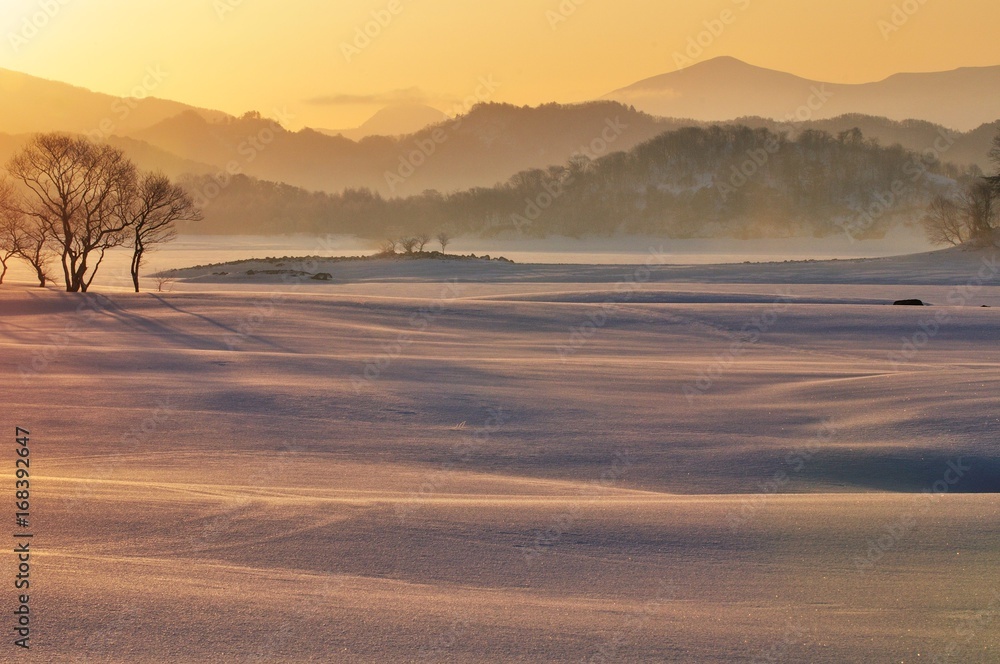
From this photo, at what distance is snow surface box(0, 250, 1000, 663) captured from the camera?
14.7 feet

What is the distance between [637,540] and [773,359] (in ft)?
50.0

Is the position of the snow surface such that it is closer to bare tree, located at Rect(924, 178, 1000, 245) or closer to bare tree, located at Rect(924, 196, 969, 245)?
bare tree, located at Rect(924, 178, 1000, 245)

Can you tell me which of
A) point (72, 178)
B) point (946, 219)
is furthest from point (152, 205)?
point (946, 219)

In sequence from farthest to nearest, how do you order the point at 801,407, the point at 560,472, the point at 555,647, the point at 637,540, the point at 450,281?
the point at 450,281 → the point at 801,407 → the point at 560,472 → the point at 637,540 → the point at 555,647

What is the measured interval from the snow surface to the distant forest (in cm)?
14961

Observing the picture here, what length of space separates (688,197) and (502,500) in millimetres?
174976

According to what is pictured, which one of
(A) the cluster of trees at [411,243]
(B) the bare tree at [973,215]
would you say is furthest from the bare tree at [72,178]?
(B) the bare tree at [973,215]

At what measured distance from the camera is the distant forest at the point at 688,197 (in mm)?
167750

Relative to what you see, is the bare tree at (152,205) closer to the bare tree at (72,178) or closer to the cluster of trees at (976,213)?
the bare tree at (72,178)

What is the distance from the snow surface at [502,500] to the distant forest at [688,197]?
491ft

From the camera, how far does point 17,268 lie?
79312 mm

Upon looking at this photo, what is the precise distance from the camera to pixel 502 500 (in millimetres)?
7535

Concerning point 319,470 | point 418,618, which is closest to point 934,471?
point 319,470

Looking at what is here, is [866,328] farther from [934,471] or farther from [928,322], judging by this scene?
[934,471]
